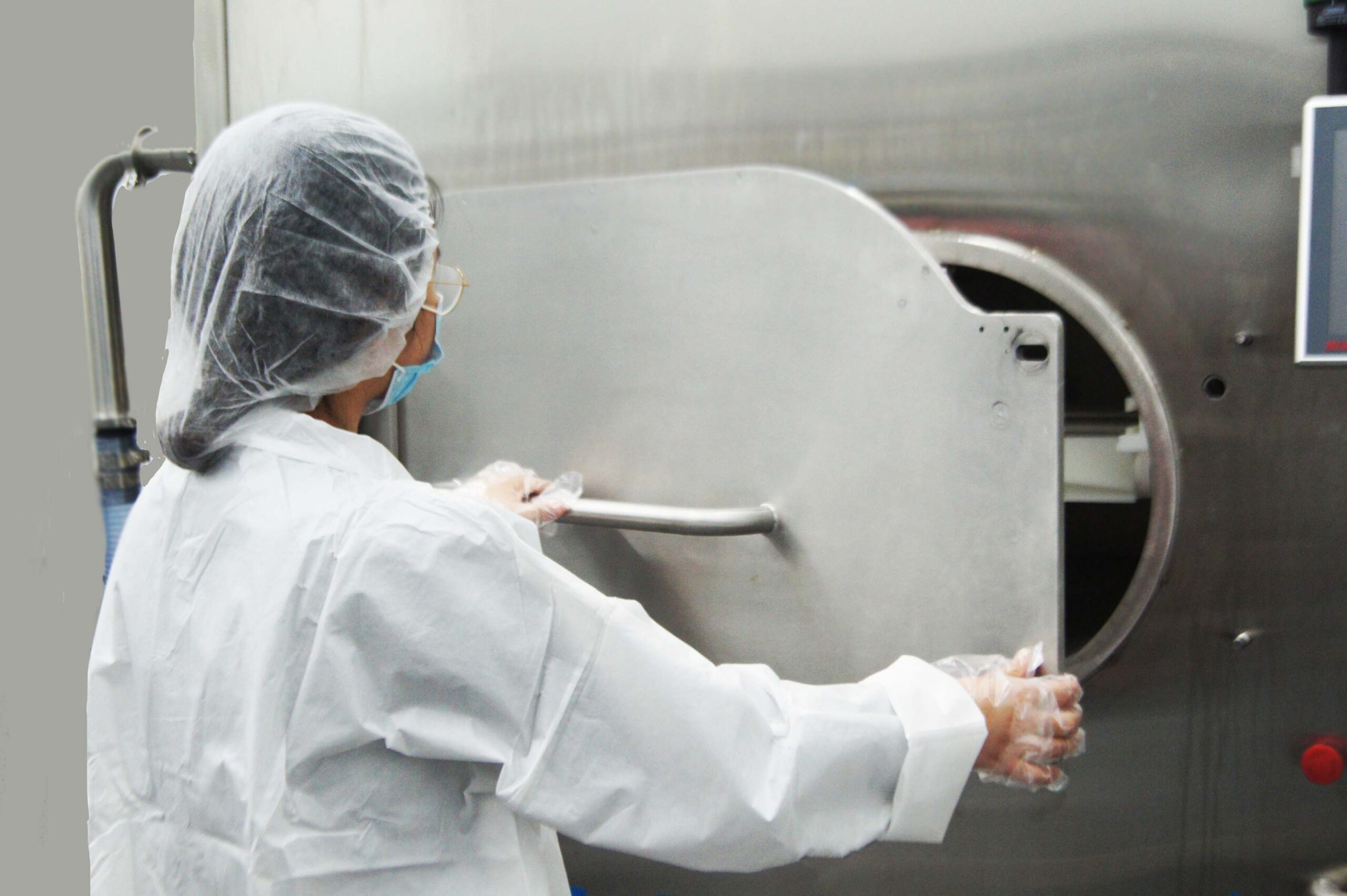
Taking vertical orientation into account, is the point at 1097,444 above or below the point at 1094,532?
above

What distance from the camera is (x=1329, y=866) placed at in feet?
3.02

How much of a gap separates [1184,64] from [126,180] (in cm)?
129

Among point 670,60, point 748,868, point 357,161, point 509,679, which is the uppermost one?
point 670,60

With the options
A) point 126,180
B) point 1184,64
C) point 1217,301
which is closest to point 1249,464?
point 1217,301

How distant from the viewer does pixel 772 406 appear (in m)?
0.90

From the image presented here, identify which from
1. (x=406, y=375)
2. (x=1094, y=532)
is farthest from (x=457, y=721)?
(x=1094, y=532)

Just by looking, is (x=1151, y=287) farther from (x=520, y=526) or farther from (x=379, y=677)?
(x=379, y=677)

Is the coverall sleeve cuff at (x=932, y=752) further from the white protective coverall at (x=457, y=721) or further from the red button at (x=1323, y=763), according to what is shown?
the red button at (x=1323, y=763)

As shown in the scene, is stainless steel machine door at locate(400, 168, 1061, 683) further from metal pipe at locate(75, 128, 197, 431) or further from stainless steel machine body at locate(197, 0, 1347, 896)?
metal pipe at locate(75, 128, 197, 431)

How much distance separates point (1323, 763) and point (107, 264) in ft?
5.12

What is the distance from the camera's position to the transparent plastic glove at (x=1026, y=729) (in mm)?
725

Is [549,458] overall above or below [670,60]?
below

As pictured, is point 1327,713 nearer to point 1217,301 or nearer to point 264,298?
point 1217,301

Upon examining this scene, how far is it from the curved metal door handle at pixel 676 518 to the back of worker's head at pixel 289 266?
0.28 m
